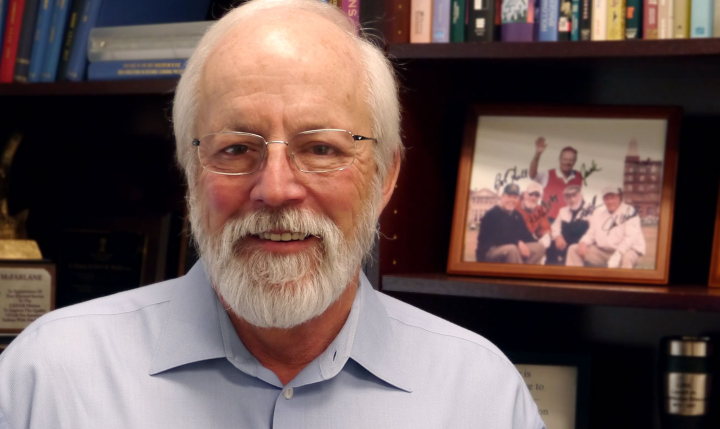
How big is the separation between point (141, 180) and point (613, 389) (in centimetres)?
119

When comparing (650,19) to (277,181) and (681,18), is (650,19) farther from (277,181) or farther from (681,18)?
(277,181)

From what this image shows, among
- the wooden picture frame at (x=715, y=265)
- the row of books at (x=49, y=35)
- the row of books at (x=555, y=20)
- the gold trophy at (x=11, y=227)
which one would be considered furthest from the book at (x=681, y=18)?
the gold trophy at (x=11, y=227)

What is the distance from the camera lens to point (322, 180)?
1.12 metres

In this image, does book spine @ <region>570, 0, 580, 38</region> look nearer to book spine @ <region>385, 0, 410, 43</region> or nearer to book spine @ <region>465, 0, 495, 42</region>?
book spine @ <region>465, 0, 495, 42</region>

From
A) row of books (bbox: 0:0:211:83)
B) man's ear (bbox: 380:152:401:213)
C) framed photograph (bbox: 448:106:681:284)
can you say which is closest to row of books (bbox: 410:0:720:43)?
framed photograph (bbox: 448:106:681:284)

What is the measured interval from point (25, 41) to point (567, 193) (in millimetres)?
1174

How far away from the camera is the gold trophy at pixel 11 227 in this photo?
175cm

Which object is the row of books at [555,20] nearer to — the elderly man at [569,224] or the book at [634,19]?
the book at [634,19]

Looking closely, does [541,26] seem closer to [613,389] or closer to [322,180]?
[322,180]

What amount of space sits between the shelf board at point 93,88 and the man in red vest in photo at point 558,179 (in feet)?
2.37

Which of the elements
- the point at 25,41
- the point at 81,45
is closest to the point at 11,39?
the point at 25,41

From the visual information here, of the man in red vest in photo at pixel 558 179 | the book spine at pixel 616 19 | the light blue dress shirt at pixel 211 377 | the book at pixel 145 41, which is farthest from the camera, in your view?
the book at pixel 145 41

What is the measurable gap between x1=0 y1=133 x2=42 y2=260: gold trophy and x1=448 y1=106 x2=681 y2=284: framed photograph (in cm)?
93

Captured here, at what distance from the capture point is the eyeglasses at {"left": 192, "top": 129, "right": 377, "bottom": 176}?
1.11m
